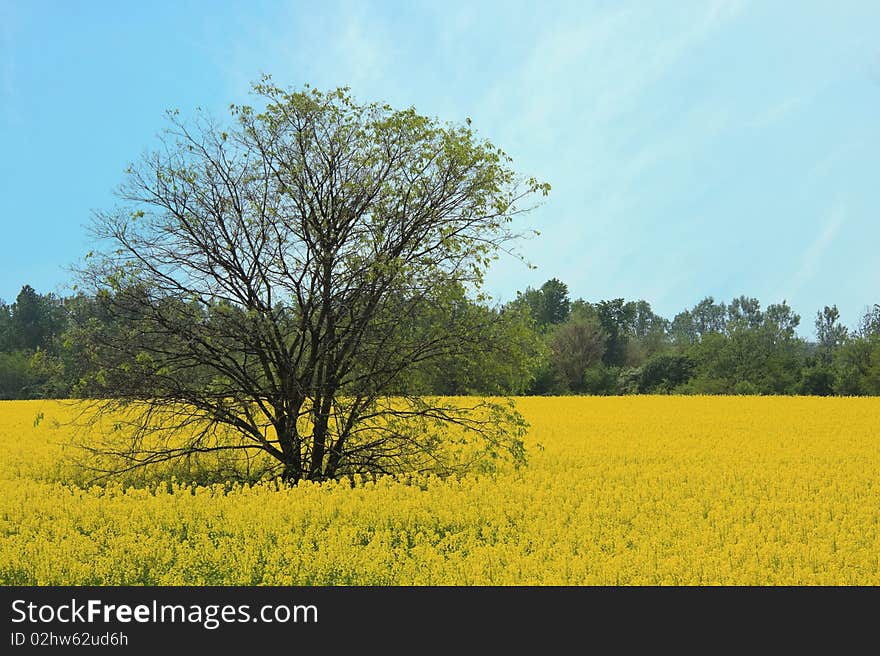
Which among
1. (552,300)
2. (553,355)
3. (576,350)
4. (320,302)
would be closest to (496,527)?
(320,302)

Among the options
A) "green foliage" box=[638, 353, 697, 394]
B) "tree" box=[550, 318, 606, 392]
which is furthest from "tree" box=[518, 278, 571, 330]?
"green foliage" box=[638, 353, 697, 394]

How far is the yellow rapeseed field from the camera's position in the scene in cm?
823

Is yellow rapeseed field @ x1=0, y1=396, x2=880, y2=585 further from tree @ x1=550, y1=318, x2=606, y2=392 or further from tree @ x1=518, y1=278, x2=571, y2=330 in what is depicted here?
tree @ x1=518, y1=278, x2=571, y2=330

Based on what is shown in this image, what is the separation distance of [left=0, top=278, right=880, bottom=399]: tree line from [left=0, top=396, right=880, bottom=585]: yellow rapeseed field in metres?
2.15

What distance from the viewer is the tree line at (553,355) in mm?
14422

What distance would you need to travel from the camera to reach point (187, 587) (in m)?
7.63

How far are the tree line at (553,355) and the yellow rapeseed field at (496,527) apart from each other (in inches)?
84.8

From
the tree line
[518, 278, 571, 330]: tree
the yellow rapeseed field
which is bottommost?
the yellow rapeseed field

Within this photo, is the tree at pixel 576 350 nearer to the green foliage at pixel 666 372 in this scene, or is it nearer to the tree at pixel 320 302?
the green foliage at pixel 666 372

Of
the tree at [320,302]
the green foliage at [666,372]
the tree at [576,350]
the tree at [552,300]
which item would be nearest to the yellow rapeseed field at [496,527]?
the tree at [320,302]

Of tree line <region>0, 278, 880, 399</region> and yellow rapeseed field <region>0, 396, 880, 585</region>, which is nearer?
yellow rapeseed field <region>0, 396, 880, 585</region>
